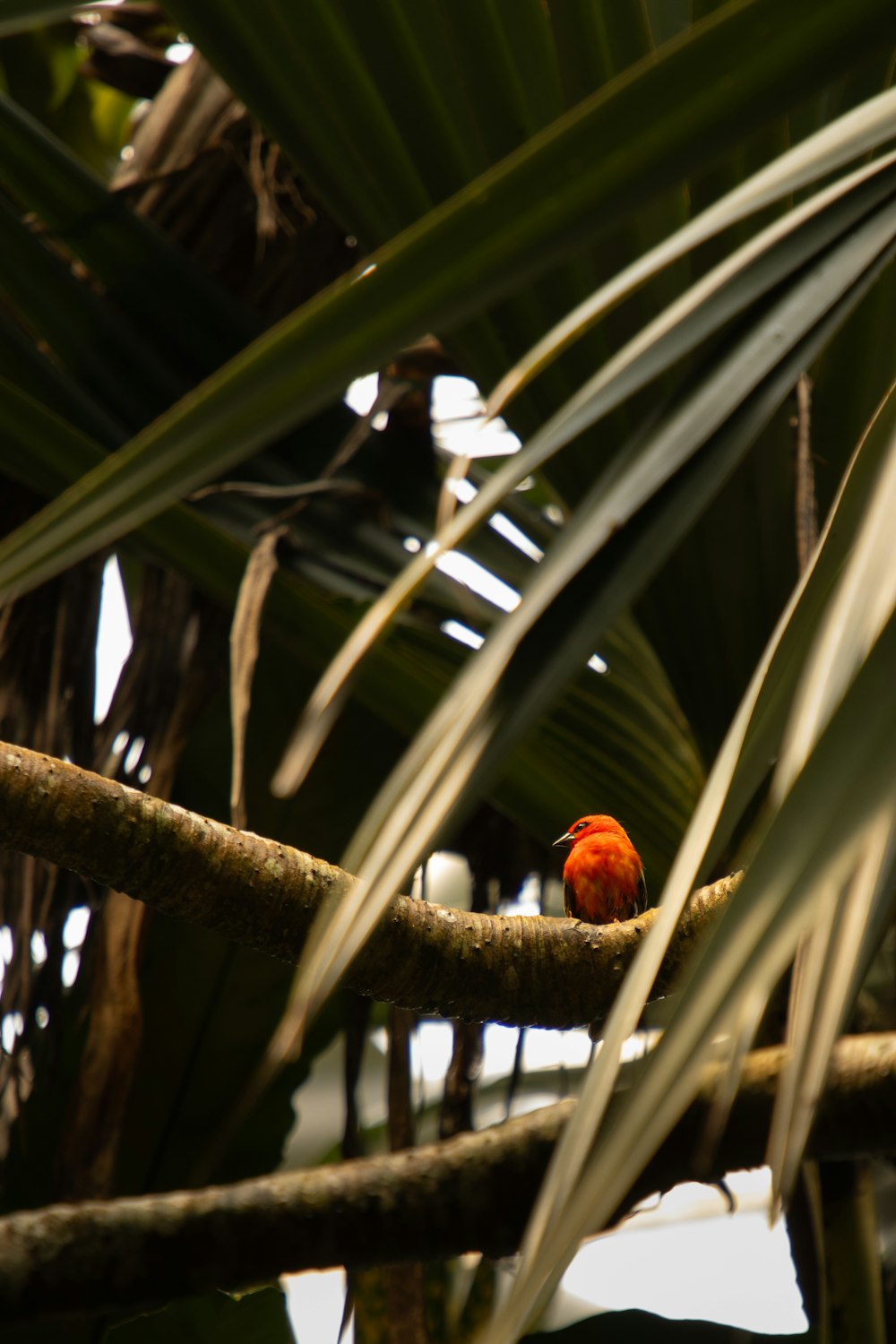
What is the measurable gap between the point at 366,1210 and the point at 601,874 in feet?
1.51

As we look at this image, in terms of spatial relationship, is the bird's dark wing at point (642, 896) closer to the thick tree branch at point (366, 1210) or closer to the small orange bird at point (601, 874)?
the small orange bird at point (601, 874)

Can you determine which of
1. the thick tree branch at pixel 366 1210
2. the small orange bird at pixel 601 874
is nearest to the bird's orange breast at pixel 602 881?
the small orange bird at pixel 601 874

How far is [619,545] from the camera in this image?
0.40 meters

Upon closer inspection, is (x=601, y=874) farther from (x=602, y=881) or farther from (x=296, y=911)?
(x=296, y=911)

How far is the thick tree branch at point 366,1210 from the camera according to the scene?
46.6 inches

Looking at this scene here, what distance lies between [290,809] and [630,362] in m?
1.83

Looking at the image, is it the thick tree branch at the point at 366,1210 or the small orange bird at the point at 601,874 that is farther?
the small orange bird at the point at 601,874

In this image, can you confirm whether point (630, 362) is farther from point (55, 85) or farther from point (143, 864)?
point (55, 85)

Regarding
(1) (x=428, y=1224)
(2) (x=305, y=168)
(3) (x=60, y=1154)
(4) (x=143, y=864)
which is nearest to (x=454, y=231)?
(4) (x=143, y=864)

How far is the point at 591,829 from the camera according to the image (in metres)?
1.49

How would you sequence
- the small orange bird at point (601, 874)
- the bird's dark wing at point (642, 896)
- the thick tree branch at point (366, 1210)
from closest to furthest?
the thick tree branch at point (366, 1210) < the small orange bird at point (601, 874) < the bird's dark wing at point (642, 896)

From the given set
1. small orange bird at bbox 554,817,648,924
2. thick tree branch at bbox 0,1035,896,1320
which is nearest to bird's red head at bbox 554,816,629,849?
small orange bird at bbox 554,817,648,924

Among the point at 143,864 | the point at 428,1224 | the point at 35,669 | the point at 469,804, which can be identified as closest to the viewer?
the point at 469,804

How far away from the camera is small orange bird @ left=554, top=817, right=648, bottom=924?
56.5 inches
